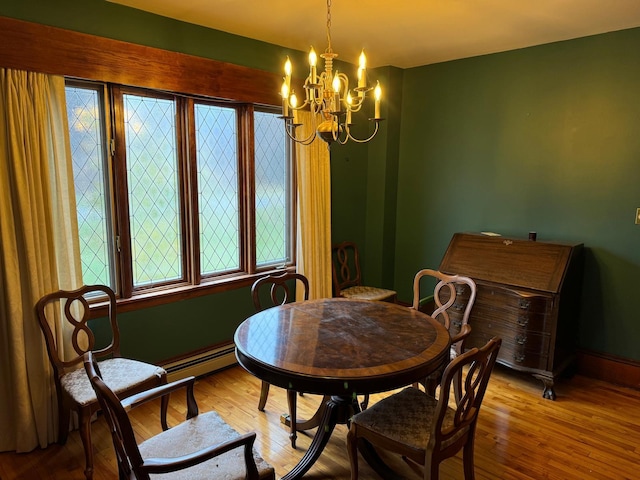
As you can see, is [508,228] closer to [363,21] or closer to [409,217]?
[409,217]

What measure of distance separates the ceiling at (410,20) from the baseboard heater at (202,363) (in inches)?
90.9

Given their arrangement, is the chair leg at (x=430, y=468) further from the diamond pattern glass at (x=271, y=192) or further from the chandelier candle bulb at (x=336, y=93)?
the diamond pattern glass at (x=271, y=192)

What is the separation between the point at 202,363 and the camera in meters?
3.17

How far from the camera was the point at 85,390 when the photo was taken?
7.13ft

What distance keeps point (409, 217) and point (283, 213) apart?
1286 millimetres

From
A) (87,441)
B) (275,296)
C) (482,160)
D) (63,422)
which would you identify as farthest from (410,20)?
(63,422)

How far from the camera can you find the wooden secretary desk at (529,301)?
291 centimetres

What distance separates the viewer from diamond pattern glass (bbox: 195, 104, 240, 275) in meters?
3.14

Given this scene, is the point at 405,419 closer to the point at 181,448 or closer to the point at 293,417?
the point at 293,417

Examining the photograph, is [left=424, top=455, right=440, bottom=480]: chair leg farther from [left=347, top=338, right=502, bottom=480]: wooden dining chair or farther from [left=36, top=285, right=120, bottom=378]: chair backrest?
[left=36, top=285, right=120, bottom=378]: chair backrest

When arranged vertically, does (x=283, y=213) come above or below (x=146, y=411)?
above

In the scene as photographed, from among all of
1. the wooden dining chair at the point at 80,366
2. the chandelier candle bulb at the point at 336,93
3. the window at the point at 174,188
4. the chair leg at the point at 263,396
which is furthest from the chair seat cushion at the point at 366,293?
the chandelier candle bulb at the point at 336,93

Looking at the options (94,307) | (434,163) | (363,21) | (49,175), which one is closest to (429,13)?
(363,21)

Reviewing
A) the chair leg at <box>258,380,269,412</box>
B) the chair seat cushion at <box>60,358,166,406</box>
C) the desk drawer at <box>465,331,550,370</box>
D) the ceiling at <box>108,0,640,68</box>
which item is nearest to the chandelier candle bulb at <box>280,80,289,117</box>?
the ceiling at <box>108,0,640,68</box>
